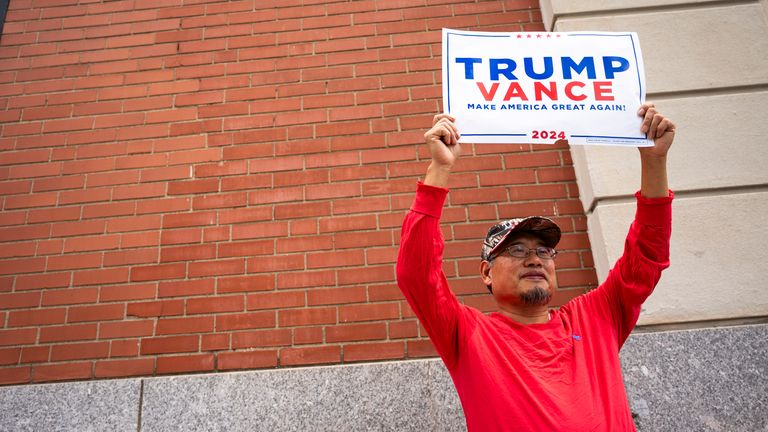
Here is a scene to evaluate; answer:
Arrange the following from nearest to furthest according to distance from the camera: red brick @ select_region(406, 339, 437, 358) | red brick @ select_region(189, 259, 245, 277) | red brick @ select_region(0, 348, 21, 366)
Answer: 1. red brick @ select_region(406, 339, 437, 358)
2. red brick @ select_region(0, 348, 21, 366)
3. red brick @ select_region(189, 259, 245, 277)

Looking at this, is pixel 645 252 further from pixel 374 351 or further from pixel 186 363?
pixel 186 363

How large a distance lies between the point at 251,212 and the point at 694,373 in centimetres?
241

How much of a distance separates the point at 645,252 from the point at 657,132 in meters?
0.44

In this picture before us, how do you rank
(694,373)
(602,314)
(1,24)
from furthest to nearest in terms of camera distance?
(1,24) < (694,373) < (602,314)

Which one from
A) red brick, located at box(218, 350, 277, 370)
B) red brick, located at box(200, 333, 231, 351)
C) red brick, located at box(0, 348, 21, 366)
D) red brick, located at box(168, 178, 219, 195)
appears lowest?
red brick, located at box(218, 350, 277, 370)

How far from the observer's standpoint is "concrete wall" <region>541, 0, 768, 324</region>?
2.80 metres

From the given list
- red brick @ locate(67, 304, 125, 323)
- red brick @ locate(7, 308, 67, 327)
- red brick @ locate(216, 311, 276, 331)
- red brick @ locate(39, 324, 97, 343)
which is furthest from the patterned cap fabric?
red brick @ locate(7, 308, 67, 327)

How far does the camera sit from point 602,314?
2.12 m

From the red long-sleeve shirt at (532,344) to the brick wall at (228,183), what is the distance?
0.92 meters

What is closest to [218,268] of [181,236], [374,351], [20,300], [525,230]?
[181,236]

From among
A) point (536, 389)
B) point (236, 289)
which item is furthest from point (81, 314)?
point (536, 389)

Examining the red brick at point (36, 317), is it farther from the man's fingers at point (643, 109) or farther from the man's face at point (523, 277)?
the man's fingers at point (643, 109)

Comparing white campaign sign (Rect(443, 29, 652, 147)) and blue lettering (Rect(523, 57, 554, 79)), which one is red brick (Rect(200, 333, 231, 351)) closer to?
white campaign sign (Rect(443, 29, 652, 147))

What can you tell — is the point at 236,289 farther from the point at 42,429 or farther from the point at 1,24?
the point at 1,24
